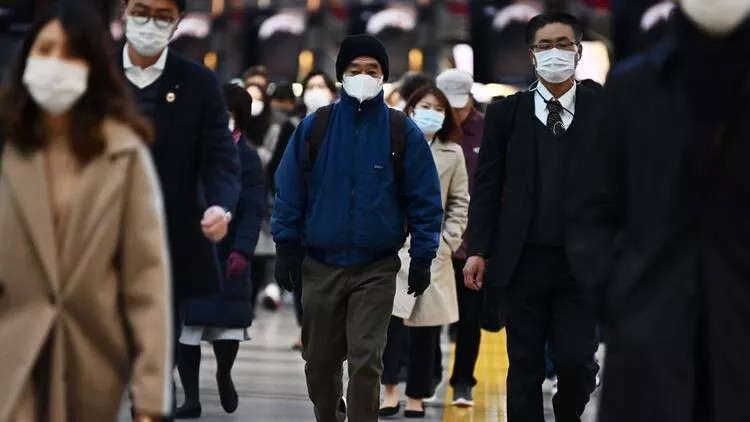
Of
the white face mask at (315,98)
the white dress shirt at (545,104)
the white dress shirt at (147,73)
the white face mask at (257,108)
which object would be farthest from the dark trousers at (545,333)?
the white face mask at (315,98)

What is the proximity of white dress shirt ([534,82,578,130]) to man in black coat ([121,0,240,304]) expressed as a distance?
1.64 meters

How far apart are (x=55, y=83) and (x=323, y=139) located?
3396 millimetres

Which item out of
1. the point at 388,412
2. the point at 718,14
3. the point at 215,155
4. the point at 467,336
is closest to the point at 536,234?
the point at 215,155

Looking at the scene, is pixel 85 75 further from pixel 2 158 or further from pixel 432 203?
pixel 432 203

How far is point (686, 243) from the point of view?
5512mm

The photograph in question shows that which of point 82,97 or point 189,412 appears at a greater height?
point 82,97

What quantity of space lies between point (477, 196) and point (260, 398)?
11.4 feet

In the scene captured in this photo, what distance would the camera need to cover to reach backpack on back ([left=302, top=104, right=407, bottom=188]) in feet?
28.8

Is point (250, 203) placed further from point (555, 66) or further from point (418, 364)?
point (555, 66)

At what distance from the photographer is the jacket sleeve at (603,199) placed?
5.65 meters

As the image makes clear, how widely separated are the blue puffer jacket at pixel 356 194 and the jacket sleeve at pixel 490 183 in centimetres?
32

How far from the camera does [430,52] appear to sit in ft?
166

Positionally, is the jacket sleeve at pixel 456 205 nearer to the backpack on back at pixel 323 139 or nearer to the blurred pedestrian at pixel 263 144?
the backpack on back at pixel 323 139

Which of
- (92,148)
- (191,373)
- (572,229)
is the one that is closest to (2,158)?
(92,148)
